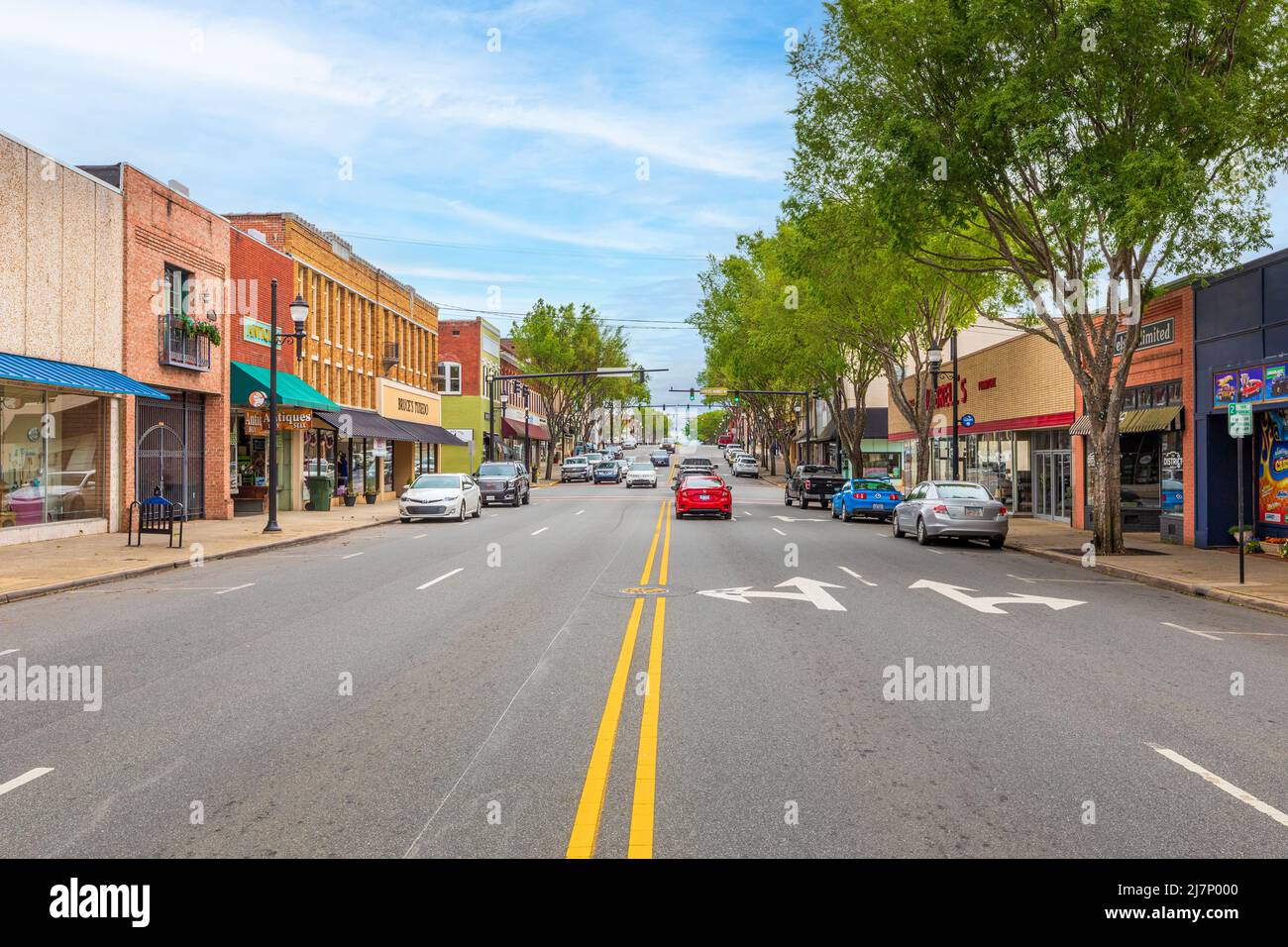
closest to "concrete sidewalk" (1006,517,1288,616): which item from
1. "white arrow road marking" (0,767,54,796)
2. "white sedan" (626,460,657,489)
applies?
"white arrow road marking" (0,767,54,796)

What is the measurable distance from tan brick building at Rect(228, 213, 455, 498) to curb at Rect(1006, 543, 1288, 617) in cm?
2345

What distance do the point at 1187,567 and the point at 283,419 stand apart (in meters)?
25.0

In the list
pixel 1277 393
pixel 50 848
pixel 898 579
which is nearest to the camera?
pixel 50 848

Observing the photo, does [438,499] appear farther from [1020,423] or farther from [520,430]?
[520,430]

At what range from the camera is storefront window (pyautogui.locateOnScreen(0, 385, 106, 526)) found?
19.6 metres

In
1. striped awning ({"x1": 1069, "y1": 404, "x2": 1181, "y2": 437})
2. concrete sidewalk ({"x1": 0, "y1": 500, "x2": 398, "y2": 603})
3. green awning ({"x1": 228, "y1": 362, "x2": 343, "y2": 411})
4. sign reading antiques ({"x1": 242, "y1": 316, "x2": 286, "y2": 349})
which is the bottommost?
concrete sidewalk ({"x1": 0, "y1": 500, "x2": 398, "y2": 603})

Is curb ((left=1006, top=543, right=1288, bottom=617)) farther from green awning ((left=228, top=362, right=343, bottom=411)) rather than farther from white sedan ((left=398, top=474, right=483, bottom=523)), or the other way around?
green awning ((left=228, top=362, right=343, bottom=411))

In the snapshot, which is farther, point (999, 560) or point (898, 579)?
point (999, 560)

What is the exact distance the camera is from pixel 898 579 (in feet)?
48.2

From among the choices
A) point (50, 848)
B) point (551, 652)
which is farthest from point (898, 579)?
point (50, 848)

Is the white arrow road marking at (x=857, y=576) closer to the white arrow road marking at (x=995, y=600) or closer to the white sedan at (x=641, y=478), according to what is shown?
the white arrow road marking at (x=995, y=600)

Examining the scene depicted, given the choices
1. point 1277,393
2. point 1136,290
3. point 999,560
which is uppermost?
point 1136,290
